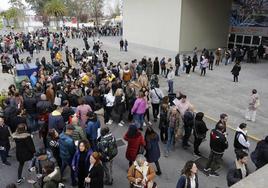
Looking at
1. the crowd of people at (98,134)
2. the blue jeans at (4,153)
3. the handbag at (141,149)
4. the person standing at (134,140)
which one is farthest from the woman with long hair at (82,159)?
the blue jeans at (4,153)

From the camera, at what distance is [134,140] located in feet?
21.7

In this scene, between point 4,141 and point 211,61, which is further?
point 211,61

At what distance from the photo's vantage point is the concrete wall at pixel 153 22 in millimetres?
26094

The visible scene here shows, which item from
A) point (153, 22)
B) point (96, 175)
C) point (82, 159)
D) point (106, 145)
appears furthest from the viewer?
point (153, 22)

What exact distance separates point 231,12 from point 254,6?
9.21 ft

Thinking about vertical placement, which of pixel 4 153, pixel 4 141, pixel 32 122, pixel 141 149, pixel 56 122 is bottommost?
pixel 4 153

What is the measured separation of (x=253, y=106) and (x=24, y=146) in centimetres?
843

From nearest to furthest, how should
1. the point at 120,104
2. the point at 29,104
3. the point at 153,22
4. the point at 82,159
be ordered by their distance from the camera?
the point at 82,159 → the point at 29,104 → the point at 120,104 → the point at 153,22

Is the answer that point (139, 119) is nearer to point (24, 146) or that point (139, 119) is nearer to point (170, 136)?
point (170, 136)

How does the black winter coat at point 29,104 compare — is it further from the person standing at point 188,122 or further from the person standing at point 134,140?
the person standing at point 188,122

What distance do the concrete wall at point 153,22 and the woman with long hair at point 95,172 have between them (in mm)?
21967

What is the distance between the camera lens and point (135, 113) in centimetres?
964

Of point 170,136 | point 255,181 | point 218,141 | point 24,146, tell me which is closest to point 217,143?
point 218,141

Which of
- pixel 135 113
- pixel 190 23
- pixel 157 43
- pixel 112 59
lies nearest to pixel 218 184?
pixel 135 113
